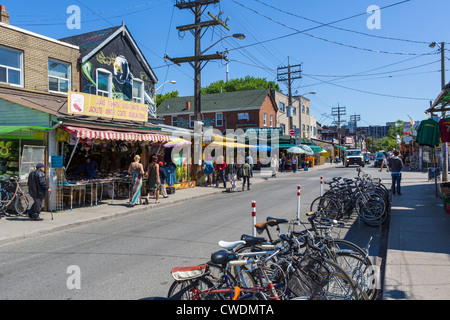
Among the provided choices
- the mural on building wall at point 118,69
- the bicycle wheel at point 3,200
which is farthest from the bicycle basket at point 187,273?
the mural on building wall at point 118,69

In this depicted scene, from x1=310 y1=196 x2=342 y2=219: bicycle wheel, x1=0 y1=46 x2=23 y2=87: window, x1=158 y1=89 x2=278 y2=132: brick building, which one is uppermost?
x1=158 y1=89 x2=278 y2=132: brick building

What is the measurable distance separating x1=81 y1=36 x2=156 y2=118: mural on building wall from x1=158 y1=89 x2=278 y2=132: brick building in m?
20.3

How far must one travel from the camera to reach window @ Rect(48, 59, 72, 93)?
16.7 meters

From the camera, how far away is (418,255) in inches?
247

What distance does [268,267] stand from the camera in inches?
156

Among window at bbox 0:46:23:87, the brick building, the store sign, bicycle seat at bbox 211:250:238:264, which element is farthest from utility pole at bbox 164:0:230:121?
the brick building

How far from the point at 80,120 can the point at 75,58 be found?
7.26 metres

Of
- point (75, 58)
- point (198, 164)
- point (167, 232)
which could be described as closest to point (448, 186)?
point (167, 232)

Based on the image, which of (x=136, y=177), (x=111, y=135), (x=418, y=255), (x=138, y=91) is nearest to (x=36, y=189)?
(x=111, y=135)

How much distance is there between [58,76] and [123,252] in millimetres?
13274

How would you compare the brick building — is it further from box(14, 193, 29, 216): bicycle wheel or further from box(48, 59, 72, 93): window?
box(14, 193, 29, 216): bicycle wheel

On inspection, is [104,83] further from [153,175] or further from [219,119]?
[219,119]

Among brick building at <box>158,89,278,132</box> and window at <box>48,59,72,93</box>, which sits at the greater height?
brick building at <box>158,89,278,132</box>
